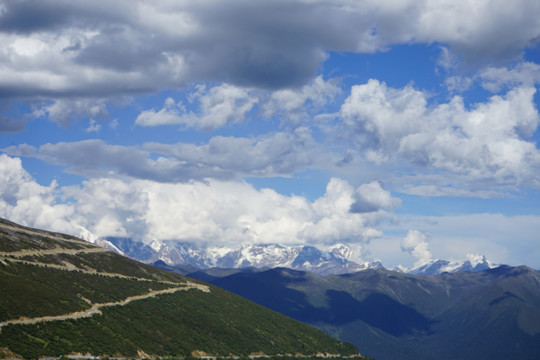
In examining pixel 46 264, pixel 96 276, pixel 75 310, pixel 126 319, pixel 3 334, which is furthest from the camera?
pixel 96 276

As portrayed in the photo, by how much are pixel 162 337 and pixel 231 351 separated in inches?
1297

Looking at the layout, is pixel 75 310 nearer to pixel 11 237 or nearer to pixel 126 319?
pixel 126 319

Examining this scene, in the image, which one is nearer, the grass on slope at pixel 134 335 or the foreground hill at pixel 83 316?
the grass on slope at pixel 134 335

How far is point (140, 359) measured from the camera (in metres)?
126

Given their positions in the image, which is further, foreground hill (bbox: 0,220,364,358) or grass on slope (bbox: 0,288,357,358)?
foreground hill (bbox: 0,220,364,358)

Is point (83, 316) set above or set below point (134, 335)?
above

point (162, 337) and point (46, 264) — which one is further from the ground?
point (46, 264)

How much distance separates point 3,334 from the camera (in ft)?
334

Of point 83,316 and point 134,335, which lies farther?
point 134,335

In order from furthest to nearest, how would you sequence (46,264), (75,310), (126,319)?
1. (46,264)
2. (126,319)
3. (75,310)

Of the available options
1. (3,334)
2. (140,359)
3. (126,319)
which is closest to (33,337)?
(3,334)

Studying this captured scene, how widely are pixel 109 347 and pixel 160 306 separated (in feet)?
217

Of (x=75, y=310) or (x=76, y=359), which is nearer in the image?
(x=76, y=359)

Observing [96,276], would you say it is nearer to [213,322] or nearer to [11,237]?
[11,237]
